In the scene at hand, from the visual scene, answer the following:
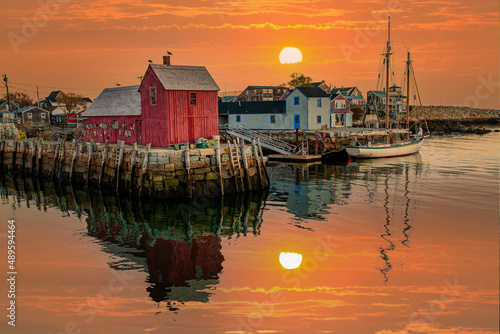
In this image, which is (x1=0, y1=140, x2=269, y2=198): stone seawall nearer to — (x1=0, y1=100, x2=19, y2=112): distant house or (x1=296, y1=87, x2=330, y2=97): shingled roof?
(x1=296, y1=87, x2=330, y2=97): shingled roof

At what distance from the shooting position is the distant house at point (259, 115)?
6444 centimetres

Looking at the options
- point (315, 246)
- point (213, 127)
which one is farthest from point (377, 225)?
point (213, 127)

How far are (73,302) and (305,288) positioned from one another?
748 cm

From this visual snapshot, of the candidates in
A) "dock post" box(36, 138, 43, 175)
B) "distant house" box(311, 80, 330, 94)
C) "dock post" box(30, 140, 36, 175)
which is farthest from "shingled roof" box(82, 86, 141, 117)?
"distant house" box(311, 80, 330, 94)

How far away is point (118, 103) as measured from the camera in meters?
38.6

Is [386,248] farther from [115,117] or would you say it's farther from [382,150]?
[382,150]

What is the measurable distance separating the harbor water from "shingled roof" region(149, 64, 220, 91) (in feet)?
29.8

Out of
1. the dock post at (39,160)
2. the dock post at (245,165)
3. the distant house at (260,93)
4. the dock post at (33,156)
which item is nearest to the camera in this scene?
the dock post at (245,165)

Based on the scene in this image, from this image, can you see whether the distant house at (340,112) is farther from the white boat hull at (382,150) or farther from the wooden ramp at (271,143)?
the wooden ramp at (271,143)

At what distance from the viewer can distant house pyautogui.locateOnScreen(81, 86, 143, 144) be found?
118 ft

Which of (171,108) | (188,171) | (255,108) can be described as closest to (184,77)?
Result: (171,108)

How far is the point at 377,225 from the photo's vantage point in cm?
2241

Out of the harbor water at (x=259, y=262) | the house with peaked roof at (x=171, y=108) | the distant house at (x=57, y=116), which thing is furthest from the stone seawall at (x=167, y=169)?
the distant house at (x=57, y=116)

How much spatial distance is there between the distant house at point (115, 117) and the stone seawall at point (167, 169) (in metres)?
2.96
